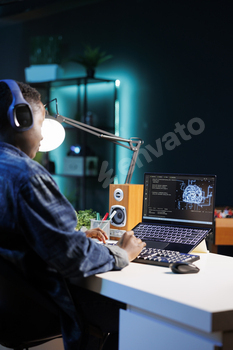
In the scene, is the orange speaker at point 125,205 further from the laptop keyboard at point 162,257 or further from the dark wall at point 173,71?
the dark wall at point 173,71

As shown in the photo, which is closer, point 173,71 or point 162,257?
point 162,257

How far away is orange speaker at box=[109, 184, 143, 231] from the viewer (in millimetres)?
1786

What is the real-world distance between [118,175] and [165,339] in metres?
3.22

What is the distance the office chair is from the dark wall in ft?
8.06

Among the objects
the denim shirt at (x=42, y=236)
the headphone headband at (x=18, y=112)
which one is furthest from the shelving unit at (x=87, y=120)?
the denim shirt at (x=42, y=236)

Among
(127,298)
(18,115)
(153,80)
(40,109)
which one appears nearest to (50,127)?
(40,109)

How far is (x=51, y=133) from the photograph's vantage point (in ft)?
6.06

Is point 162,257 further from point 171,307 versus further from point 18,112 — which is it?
point 18,112

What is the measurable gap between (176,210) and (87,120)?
276 cm

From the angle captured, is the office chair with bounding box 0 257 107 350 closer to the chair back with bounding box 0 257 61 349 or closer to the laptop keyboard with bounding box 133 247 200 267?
the chair back with bounding box 0 257 61 349

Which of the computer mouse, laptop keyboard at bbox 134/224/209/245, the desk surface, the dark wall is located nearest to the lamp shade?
laptop keyboard at bbox 134/224/209/245

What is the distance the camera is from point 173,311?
0.87 metres

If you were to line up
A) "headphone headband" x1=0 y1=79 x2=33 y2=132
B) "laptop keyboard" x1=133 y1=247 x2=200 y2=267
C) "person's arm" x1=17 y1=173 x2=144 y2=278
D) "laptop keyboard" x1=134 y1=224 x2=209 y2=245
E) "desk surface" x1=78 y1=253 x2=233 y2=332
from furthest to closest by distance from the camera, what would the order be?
"laptop keyboard" x1=134 y1=224 x2=209 y2=245
"laptop keyboard" x1=133 y1=247 x2=200 y2=267
"headphone headband" x1=0 y1=79 x2=33 y2=132
"person's arm" x1=17 y1=173 x2=144 y2=278
"desk surface" x1=78 y1=253 x2=233 y2=332

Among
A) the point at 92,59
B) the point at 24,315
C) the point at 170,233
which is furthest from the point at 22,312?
the point at 92,59
